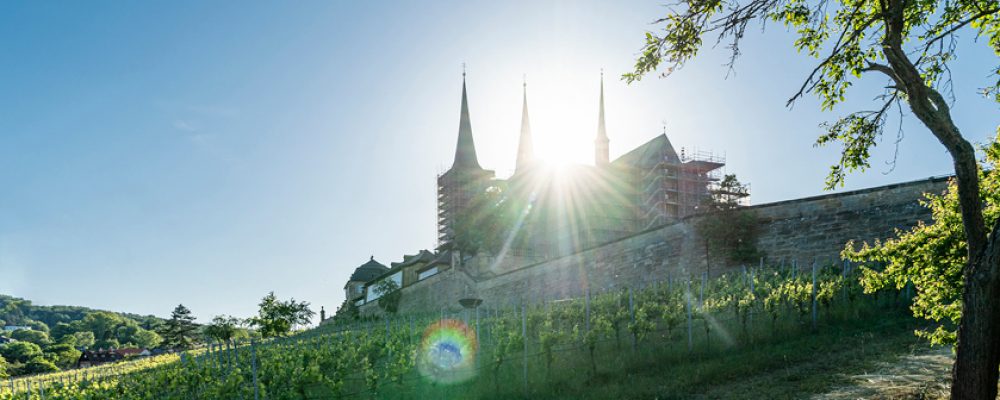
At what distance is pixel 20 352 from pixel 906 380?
85416 millimetres

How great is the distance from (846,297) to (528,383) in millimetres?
7710

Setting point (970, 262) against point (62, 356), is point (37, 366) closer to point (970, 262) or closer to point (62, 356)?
point (62, 356)

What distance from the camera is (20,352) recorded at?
72.1 metres

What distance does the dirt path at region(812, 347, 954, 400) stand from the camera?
8.21m

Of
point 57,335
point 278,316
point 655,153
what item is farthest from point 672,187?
point 57,335

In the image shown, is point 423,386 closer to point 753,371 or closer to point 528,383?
point 528,383

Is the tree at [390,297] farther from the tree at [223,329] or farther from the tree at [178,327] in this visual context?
the tree at [178,327]

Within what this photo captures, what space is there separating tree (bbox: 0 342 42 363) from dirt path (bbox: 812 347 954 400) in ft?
262

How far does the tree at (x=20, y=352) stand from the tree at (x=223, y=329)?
2495cm

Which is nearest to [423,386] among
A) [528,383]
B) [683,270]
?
[528,383]

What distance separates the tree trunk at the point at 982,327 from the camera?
6.09 m

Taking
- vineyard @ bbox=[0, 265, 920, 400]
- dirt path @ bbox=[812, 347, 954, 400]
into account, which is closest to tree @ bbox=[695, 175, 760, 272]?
vineyard @ bbox=[0, 265, 920, 400]

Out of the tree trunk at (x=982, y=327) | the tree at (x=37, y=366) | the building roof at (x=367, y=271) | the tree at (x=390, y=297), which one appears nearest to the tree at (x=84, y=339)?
the tree at (x=37, y=366)

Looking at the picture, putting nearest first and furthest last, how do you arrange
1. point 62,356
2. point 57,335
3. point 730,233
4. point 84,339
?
point 730,233
point 62,356
point 84,339
point 57,335
